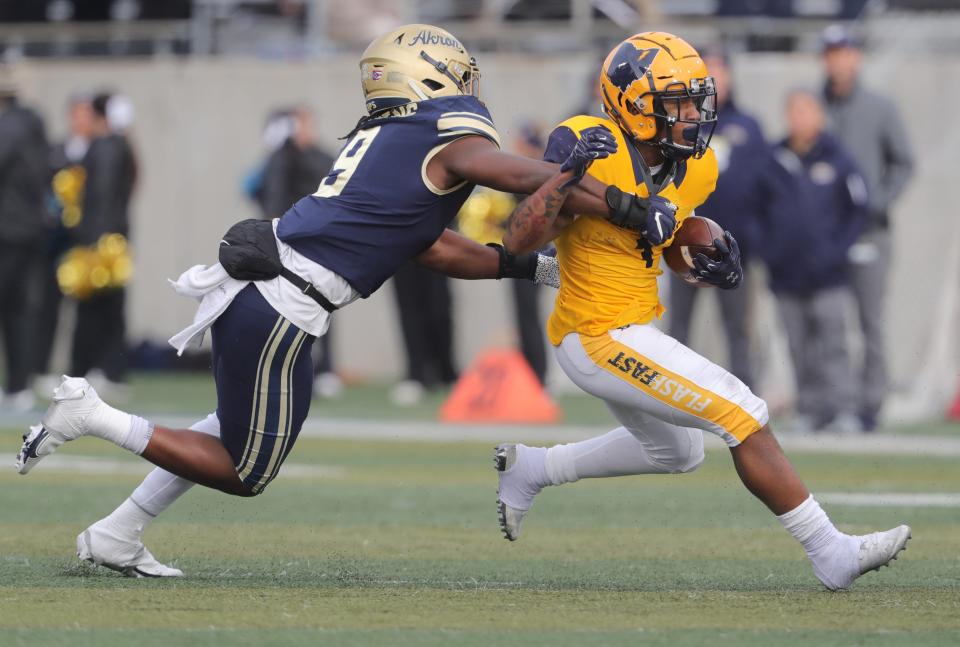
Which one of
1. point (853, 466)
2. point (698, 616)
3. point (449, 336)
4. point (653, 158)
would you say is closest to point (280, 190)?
point (449, 336)

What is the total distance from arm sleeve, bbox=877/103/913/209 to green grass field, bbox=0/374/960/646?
255 cm

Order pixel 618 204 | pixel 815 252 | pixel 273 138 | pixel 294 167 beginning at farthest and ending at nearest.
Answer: pixel 273 138 < pixel 294 167 < pixel 815 252 < pixel 618 204

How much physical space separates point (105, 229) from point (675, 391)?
9.17 meters

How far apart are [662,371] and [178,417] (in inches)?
284

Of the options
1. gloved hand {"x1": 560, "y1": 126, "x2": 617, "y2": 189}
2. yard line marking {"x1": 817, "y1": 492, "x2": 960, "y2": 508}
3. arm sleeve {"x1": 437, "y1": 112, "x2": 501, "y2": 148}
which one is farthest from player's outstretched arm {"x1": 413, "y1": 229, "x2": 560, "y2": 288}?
yard line marking {"x1": 817, "y1": 492, "x2": 960, "y2": 508}

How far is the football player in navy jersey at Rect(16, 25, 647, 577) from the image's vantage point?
5.88 m

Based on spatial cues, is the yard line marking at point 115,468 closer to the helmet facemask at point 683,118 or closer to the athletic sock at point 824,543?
the helmet facemask at point 683,118

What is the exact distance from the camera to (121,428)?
5973 millimetres

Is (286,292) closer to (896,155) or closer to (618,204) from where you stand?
(618,204)

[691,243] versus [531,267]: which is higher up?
[691,243]

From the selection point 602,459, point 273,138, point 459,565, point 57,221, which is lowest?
point 57,221

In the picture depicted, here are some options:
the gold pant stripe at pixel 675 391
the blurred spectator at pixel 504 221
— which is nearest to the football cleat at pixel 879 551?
the gold pant stripe at pixel 675 391

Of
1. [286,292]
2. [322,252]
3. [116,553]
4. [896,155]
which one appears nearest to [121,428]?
[116,553]

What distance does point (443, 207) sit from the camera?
19.8ft
